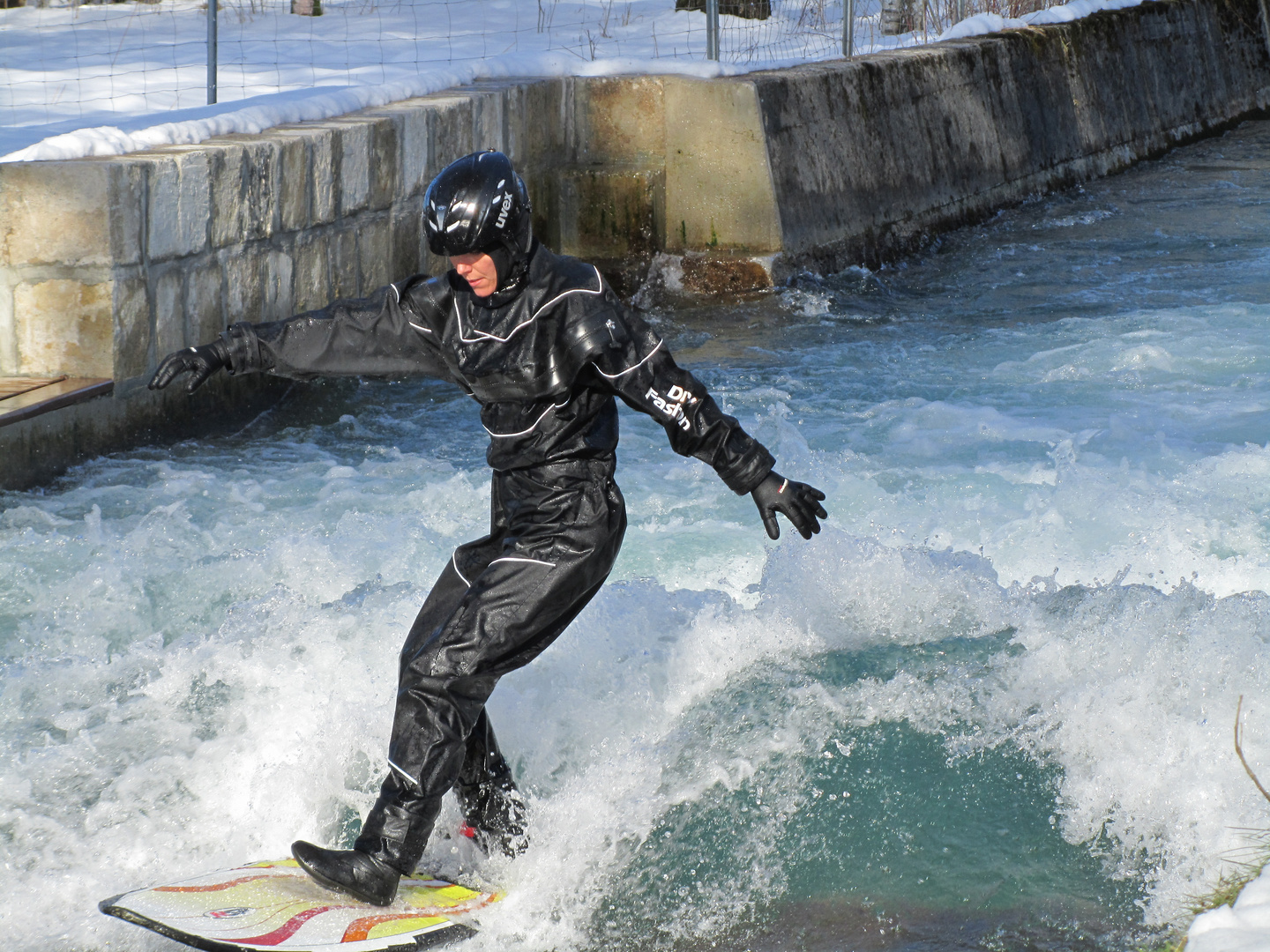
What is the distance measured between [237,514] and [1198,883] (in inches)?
175

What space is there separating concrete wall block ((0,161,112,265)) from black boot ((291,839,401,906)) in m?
4.26

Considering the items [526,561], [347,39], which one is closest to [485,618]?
[526,561]

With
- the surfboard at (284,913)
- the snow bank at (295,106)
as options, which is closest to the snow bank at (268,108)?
the snow bank at (295,106)

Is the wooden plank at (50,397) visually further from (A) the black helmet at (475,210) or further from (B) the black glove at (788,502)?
(B) the black glove at (788,502)

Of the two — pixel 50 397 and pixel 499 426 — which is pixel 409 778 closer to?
pixel 499 426

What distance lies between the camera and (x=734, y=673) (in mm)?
4883

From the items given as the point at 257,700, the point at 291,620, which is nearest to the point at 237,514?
the point at 291,620

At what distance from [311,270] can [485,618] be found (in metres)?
5.21

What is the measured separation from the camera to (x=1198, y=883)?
12.0 ft

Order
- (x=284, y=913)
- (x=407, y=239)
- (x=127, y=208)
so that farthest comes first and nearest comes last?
1. (x=407, y=239)
2. (x=127, y=208)
3. (x=284, y=913)

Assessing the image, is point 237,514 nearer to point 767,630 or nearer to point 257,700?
point 257,700

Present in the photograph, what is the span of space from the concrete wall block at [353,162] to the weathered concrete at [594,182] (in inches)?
0.6

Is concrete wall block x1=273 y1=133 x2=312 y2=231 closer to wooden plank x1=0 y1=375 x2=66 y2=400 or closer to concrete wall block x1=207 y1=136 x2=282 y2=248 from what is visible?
concrete wall block x1=207 y1=136 x2=282 y2=248

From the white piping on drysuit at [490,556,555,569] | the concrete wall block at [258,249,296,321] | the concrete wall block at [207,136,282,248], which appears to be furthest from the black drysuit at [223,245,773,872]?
the concrete wall block at [258,249,296,321]
